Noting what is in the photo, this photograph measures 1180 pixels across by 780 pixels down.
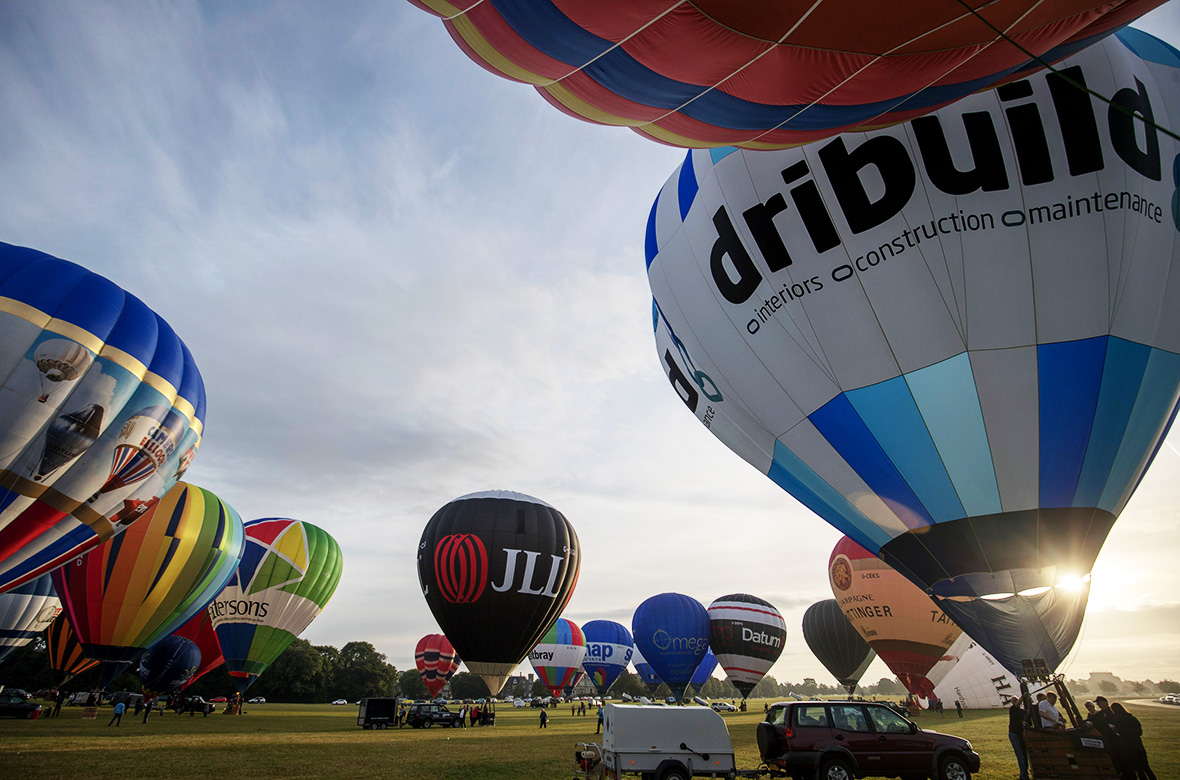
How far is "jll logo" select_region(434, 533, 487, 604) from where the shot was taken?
→ 19172mm

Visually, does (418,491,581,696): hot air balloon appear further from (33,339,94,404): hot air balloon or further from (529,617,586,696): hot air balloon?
(529,617,586,696): hot air balloon

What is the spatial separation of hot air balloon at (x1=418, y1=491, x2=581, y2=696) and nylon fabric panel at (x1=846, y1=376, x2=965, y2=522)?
14.2 meters

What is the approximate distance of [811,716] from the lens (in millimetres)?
8281

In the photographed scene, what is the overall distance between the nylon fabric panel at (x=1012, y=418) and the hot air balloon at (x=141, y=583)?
2185cm

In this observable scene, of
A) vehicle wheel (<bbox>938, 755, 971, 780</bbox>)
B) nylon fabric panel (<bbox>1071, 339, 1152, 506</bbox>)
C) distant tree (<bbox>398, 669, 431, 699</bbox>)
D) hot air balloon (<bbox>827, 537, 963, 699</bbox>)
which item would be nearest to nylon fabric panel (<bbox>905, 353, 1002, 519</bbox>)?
nylon fabric panel (<bbox>1071, 339, 1152, 506</bbox>)

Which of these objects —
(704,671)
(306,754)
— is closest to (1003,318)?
(306,754)

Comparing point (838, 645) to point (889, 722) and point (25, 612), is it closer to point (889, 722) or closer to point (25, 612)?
point (889, 722)

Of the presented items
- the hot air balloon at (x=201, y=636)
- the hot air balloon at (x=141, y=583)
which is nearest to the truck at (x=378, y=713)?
the hot air balloon at (x=141, y=583)

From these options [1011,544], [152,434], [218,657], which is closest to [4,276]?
[152,434]

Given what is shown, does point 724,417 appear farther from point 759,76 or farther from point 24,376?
point 24,376

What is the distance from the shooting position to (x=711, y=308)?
9.10 m

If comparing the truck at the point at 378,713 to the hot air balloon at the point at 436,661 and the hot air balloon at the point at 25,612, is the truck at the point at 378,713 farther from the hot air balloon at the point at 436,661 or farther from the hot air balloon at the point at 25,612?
the hot air balloon at the point at 436,661

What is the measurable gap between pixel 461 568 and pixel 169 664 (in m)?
20.0

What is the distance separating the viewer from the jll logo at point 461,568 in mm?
19172
